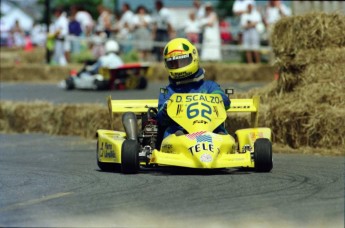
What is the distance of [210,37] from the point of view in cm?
2452

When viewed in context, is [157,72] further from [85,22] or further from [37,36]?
[37,36]

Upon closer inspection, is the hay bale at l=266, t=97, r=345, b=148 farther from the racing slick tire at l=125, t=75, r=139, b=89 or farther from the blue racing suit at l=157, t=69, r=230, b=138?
the racing slick tire at l=125, t=75, r=139, b=89

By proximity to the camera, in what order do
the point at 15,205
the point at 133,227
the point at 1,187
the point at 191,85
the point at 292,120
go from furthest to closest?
1. the point at 292,120
2. the point at 191,85
3. the point at 1,187
4. the point at 15,205
5. the point at 133,227

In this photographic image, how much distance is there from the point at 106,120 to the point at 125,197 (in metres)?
5.95

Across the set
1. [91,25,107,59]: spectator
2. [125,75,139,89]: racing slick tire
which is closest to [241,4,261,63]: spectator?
[125,75,139,89]: racing slick tire

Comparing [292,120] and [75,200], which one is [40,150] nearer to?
[292,120]

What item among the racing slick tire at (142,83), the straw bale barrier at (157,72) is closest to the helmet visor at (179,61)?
the straw bale barrier at (157,72)

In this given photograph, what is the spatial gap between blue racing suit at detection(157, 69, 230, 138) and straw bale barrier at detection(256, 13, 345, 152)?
163cm

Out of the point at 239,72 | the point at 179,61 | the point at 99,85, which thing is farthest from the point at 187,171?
the point at 239,72

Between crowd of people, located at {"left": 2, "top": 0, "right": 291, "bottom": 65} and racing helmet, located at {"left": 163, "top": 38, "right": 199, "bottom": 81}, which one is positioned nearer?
racing helmet, located at {"left": 163, "top": 38, "right": 199, "bottom": 81}

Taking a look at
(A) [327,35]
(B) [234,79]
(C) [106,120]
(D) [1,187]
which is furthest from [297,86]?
(B) [234,79]

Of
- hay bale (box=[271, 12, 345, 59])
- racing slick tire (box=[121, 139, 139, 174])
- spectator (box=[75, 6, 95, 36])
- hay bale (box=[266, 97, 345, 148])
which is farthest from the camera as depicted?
spectator (box=[75, 6, 95, 36])

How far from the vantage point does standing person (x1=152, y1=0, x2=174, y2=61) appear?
2591cm

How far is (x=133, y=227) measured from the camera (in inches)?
257
